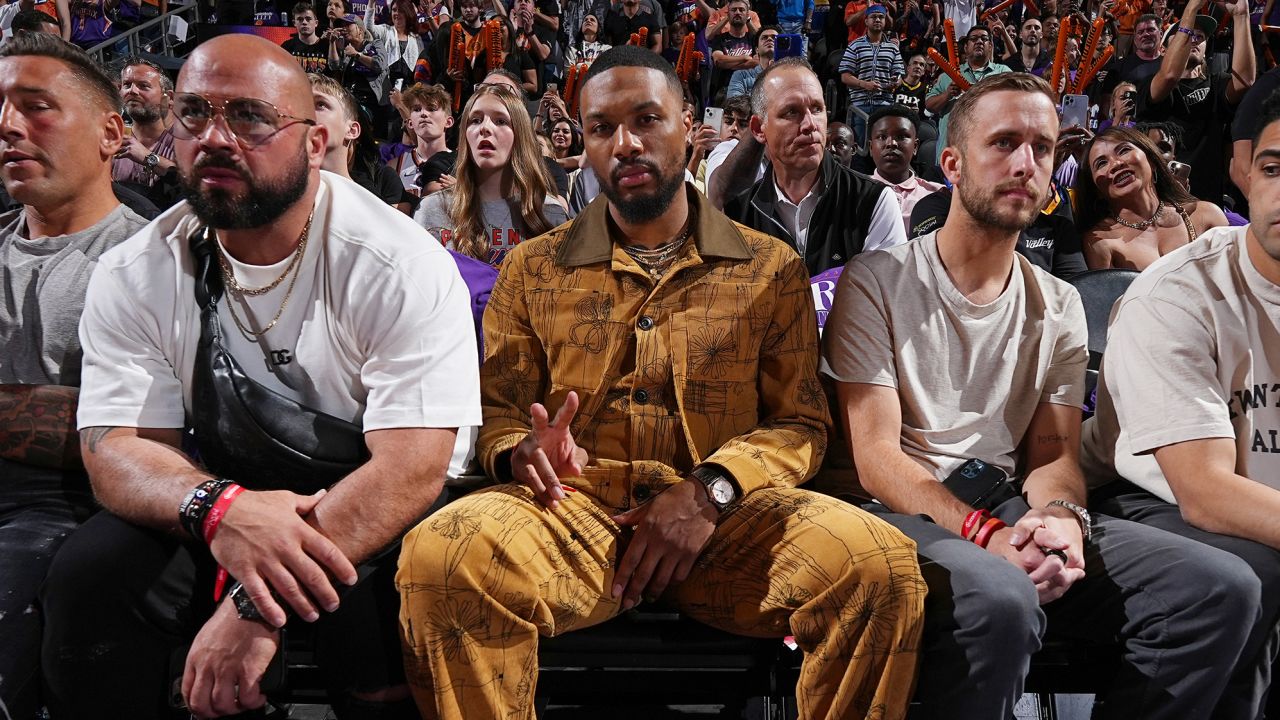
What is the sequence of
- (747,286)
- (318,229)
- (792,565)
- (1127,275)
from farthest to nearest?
(1127,275) → (747,286) → (318,229) → (792,565)

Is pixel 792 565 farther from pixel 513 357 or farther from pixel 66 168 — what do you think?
pixel 66 168

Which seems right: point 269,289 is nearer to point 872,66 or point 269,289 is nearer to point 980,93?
point 980,93

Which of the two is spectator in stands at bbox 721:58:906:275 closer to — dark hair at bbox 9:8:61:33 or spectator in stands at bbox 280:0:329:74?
dark hair at bbox 9:8:61:33

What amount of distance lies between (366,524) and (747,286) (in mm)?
1027

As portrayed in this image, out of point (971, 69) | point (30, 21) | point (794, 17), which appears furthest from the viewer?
point (794, 17)

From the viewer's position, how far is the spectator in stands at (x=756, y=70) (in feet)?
31.3

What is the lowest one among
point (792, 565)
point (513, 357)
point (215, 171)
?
point (792, 565)

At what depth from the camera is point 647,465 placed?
223cm

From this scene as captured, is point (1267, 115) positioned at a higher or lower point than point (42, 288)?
higher

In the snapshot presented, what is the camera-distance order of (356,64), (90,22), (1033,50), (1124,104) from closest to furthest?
1. (1124,104)
2. (90,22)
3. (356,64)
4. (1033,50)

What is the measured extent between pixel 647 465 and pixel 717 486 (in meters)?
0.23

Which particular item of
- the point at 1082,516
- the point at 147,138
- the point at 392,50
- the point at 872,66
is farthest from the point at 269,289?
the point at 392,50

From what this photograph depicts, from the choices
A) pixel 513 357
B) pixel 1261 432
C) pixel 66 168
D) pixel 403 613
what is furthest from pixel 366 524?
pixel 1261 432

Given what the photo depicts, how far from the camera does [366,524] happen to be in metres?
1.90
